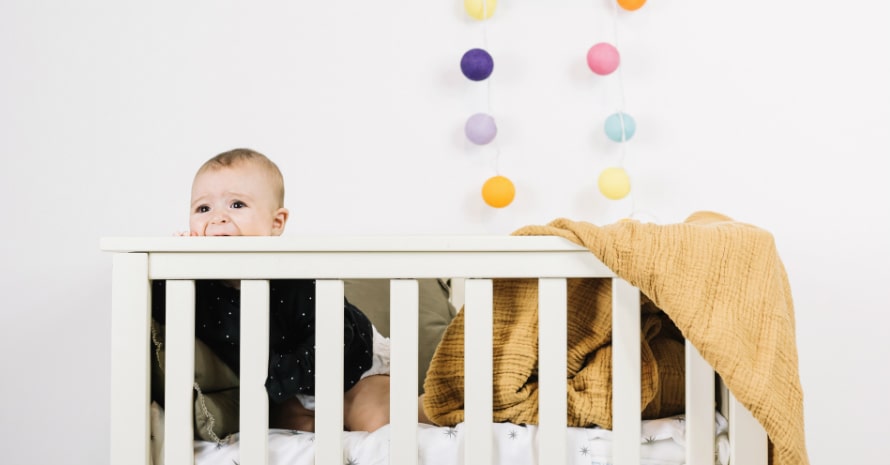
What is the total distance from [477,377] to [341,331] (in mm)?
170

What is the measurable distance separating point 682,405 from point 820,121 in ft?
3.15

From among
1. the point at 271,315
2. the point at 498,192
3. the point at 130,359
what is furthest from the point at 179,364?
the point at 498,192

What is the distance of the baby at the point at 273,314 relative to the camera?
1102 millimetres

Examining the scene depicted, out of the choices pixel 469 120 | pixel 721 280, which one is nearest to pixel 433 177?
pixel 469 120

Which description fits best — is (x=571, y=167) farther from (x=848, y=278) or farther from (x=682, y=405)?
(x=682, y=405)

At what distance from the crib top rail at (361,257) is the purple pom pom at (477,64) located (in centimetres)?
82

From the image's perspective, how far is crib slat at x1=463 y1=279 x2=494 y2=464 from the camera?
0.96 meters

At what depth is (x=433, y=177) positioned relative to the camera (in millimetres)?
Answer: 1797

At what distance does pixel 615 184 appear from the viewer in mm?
1697

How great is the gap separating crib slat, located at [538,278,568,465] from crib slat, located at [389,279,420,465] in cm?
15

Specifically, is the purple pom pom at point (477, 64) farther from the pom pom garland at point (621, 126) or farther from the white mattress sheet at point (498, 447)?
the white mattress sheet at point (498, 447)

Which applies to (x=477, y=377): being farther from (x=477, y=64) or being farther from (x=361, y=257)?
(x=477, y=64)

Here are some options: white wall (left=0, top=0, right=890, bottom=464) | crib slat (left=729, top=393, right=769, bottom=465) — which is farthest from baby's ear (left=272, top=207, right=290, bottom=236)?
crib slat (left=729, top=393, right=769, bottom=465)

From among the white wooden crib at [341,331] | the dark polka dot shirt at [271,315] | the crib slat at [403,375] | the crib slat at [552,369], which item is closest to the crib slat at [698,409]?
the white wooden crib at [341,331]
